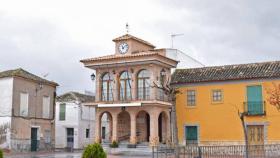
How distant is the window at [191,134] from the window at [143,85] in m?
3.74

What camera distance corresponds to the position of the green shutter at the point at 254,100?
29.6m

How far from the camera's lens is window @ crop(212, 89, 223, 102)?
31047 millimetres

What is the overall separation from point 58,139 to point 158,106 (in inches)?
645

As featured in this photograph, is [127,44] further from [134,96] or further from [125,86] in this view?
[134,96]

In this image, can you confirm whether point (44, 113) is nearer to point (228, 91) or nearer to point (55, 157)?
point (55, 157)

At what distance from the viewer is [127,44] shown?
32.5m

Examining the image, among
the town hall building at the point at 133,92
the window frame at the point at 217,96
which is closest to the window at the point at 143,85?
the town hall building at the point at 133,92

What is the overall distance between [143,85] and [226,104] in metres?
5.78

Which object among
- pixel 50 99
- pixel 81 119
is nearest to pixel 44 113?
pixel 50 99

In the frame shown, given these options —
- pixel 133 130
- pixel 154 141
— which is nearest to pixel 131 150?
pixel 133 130

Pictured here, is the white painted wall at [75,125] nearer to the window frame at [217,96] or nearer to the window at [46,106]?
the window at [46,106]

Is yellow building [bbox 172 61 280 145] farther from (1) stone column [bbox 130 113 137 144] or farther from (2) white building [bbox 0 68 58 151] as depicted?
→ (2) white building [bbox 0 68 58 151]

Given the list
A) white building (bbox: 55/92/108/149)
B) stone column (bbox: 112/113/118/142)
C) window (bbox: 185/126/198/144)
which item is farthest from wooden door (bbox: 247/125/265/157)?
white building (bbox: 55/92/108/149)

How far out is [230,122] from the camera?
3058cm
